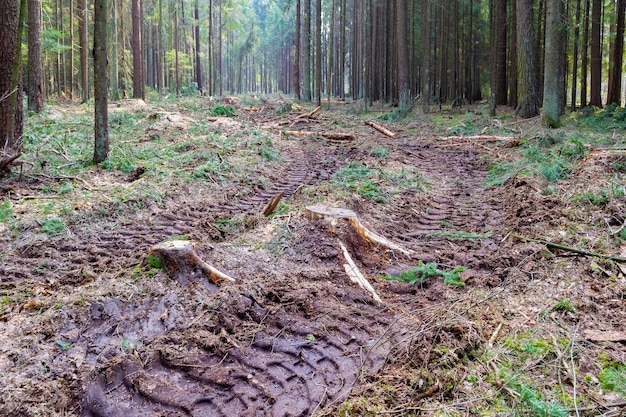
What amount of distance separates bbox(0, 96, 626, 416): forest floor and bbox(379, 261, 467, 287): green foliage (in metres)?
0.02

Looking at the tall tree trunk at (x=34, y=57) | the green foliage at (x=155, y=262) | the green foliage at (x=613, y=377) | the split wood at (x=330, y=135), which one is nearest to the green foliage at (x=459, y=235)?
the green foliage at (x=613, y=377)

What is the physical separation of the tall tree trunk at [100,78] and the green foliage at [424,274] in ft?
22.7

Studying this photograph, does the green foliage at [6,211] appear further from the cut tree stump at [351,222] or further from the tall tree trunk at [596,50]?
the tall tree trunk at [596,50]

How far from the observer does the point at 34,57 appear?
14.0 metres

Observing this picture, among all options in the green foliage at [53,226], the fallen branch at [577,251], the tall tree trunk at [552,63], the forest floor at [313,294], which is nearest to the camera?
the forest floor at [313,294]

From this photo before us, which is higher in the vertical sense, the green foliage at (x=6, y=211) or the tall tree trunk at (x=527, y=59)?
the tall tree trunk at (x=527, y=59)

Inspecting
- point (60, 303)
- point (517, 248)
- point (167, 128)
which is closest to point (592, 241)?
point (517, 248)

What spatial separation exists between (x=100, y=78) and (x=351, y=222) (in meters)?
6.44

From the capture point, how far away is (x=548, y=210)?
617 cm

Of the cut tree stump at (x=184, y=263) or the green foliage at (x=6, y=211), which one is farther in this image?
the green foliage at (x=6, y=211)

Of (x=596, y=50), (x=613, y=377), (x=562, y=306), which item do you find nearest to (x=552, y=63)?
(x=596, y=50)

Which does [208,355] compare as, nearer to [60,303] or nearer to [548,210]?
[60,303]

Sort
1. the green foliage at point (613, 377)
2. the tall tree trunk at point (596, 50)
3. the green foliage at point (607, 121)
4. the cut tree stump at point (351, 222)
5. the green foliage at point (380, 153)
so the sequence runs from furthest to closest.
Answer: the tall tree trunk at point (596, 50) → the green foliage at point (607, 121) → the green foliage at point (380, 153) → the cut tree stump at point (351, 222) → the green foliage at point (613, 377)

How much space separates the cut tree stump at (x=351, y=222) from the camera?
602cm
